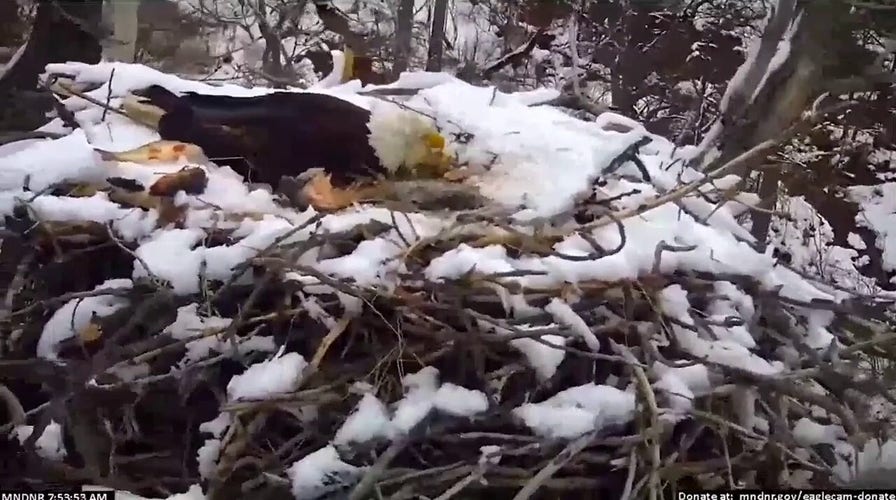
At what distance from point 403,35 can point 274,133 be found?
0.57ft

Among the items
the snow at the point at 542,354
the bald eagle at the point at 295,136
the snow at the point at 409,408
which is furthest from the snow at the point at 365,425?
the bald eagle at the point at 295,136

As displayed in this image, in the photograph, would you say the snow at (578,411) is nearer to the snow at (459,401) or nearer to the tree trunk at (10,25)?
the snow at (459,401)

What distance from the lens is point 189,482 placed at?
0.64 metres

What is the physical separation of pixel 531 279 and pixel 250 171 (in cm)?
31

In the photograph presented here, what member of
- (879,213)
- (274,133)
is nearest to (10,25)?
(274,133)

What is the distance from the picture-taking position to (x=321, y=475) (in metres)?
0.59

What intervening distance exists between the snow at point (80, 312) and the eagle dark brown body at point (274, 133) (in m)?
0.18

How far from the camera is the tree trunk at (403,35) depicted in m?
0.84

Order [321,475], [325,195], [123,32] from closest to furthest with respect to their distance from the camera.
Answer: [321,475]
[325,195]
[123,32]

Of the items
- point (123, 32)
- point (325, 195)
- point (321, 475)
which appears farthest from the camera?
point (123, 32)

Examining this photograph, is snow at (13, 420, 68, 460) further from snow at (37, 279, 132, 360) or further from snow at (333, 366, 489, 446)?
snow at (333, 366, 489, 446)

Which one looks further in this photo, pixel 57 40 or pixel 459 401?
pixel 57 40

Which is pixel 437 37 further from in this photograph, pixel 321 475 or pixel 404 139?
pixel 321 475

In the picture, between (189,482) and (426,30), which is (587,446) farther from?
(426,30)
